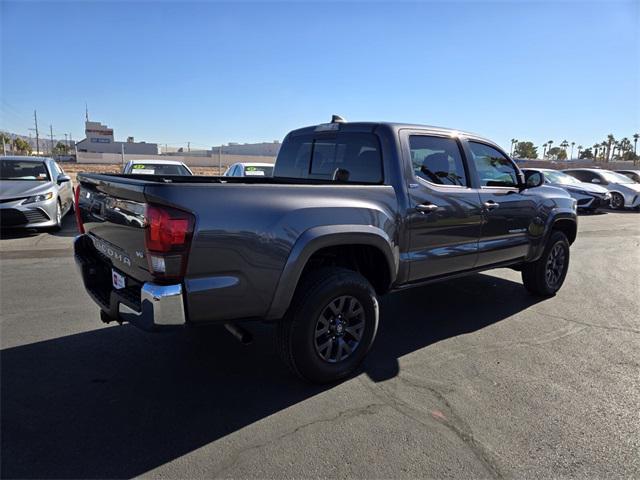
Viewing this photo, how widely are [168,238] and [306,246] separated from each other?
2.95ft

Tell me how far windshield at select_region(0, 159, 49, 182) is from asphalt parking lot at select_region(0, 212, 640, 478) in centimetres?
503

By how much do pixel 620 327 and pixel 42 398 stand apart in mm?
5427

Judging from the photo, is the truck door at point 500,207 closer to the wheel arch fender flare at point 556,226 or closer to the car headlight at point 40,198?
the wheel arch fender flare at point 556,226

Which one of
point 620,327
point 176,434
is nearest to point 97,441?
point 176,434

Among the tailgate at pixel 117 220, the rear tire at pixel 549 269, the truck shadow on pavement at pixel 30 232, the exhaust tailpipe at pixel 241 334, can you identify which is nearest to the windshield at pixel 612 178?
the rear tire at pixel 549 269

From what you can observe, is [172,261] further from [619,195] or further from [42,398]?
[619,195]

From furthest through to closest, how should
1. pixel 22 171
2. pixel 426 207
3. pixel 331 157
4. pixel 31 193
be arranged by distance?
pixel 22 171, pixel 31 193, pixel 331 157, pixel 426 207

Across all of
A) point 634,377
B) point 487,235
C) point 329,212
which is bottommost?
point 634,377

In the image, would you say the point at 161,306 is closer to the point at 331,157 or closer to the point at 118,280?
the point at 118,280

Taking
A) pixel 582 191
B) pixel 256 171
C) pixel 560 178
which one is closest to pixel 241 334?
pixel 256 171

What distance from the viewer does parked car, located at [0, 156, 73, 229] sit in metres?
8.13

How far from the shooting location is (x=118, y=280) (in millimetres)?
3113

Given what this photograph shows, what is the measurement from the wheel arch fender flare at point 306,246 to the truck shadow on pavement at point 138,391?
2.37 ft

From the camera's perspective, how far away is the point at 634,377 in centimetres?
364
